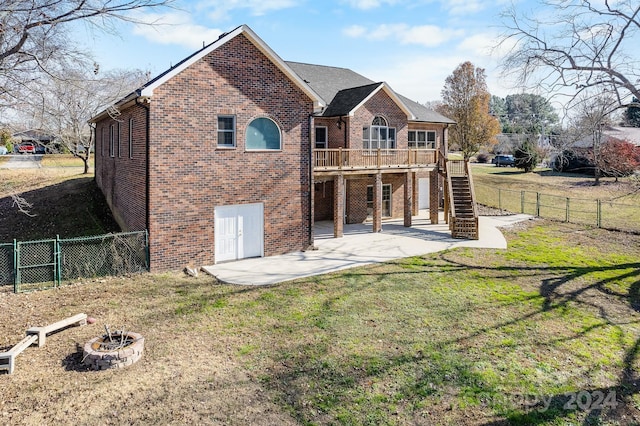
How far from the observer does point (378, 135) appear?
21.9 m

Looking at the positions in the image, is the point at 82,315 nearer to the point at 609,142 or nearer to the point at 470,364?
the point at 470,364

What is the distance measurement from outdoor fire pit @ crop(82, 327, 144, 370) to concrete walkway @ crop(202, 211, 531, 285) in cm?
423

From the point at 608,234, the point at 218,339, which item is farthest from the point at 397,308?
the point at 608,234

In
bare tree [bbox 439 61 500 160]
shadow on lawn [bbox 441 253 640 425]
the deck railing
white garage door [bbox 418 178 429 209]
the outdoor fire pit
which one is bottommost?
shadow on lawn [bbox 441 253 640 425]

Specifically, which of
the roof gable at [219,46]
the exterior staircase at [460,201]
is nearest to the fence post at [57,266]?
the roof gable at [219,46]

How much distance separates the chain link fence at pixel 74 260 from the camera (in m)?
11.3

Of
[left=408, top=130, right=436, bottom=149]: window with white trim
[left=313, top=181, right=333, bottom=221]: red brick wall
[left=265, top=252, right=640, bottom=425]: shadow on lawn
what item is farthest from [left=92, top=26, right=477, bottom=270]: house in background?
[left=408, top=130, right=436, bottom=149]: window with white trim

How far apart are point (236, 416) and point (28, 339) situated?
455 centimetres

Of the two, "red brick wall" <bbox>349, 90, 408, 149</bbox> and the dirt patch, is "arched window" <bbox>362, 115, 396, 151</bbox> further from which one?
the dirt patch

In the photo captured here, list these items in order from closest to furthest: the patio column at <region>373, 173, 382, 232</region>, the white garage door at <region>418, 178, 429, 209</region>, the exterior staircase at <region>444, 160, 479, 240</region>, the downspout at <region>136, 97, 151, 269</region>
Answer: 1. the downspout at <region>136, 97, 151, 269</region>
2. the exterior staircase at <region>444, 160, 479, 240</region>
3. the patio column at <region>373, 173, 382, 232</region>
4. the white garage door at <region>418, 178, 429, 209</region>

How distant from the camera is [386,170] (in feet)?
66.4

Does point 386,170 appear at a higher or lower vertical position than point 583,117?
lower

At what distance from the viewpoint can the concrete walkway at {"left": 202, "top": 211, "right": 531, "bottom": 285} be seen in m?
12.9

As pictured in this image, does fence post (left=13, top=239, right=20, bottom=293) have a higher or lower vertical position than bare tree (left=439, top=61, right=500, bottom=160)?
lower
